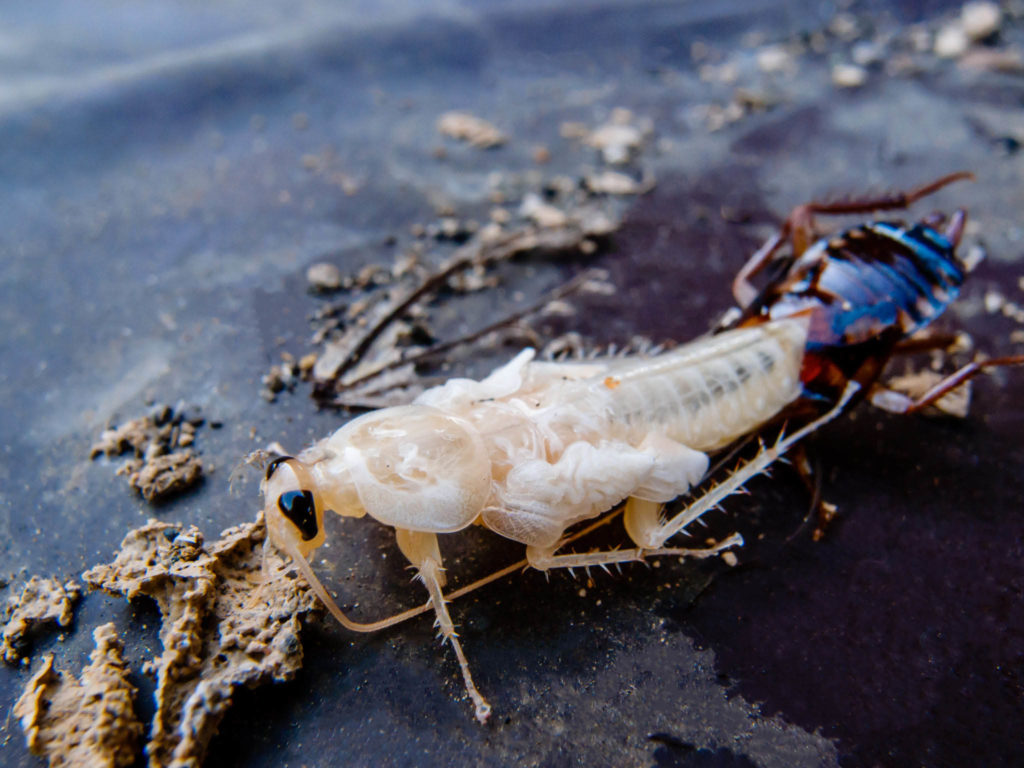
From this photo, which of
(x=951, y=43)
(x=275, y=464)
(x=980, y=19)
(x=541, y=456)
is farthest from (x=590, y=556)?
(x=980, y=19)

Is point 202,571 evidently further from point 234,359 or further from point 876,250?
point 876,250

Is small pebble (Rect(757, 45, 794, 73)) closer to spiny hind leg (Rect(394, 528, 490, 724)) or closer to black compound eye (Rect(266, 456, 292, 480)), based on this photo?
spiny hind leg (Rect(394, 528, 490, 724))

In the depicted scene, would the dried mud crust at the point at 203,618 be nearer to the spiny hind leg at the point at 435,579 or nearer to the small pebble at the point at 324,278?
the spiny hind leg at the point at 435,579

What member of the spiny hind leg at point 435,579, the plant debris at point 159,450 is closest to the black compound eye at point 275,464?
the spiny hind leg at point 435,579

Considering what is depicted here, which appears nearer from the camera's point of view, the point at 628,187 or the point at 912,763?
the point at 912,763

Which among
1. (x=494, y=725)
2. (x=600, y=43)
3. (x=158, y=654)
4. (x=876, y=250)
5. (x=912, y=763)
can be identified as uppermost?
(x=600, y=43)

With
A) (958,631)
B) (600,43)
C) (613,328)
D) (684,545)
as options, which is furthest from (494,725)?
(600,43)

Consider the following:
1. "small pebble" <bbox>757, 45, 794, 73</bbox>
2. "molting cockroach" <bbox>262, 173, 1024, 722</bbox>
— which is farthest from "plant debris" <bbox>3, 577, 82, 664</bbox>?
"small pebble" <bbox>757, 45, 794, 73</bbox>
